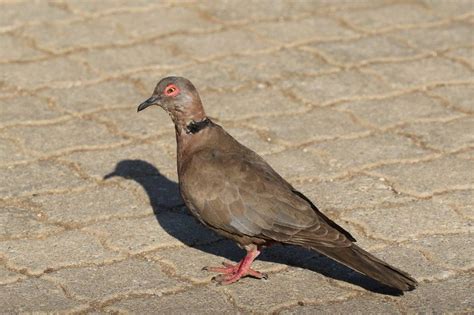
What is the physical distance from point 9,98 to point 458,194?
11.5 feet

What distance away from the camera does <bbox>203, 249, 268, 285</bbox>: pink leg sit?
5961mm

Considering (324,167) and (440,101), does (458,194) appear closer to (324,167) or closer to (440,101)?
(324,167)

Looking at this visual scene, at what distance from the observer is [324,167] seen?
7.32 meters

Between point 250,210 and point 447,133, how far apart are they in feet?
7.87

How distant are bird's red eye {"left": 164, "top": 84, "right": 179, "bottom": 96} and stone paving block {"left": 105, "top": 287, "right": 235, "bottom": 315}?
1247 millimetres

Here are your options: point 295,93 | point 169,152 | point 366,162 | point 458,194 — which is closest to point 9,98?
point 169,152

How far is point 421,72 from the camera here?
880 centimetres

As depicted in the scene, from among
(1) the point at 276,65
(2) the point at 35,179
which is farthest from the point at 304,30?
(2) the point at 35,179

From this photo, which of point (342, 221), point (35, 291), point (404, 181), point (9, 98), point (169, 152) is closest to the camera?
point (35, 291)

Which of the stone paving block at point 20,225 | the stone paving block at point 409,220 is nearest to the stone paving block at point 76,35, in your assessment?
the stone paving block at point 20,225

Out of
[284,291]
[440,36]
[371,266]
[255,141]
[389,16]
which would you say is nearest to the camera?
[371,266]

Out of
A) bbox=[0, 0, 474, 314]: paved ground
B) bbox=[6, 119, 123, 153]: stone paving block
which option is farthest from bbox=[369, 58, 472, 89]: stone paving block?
bbox=[6, 119, 123, 153]: stone paving block

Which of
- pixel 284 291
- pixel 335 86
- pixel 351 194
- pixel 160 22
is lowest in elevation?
pixel 284 291

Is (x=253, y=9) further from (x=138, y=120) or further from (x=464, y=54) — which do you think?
(x=138, y=120)
